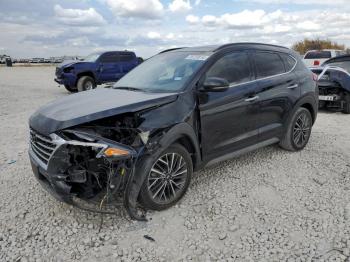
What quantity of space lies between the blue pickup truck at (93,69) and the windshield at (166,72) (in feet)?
30.3

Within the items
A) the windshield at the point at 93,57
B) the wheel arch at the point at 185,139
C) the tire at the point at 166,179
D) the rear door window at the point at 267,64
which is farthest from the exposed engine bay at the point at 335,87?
the windshield at the point at 93,57

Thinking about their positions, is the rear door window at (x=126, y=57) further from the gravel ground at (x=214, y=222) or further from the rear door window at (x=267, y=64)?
the rear door window at (x=267, y=64)

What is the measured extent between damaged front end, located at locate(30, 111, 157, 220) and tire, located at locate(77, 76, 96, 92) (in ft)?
34.8

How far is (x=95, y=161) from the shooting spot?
10.4 ft

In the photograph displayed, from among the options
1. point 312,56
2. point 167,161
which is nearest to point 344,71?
point 167,161

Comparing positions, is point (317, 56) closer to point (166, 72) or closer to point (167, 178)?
point (166, 72)

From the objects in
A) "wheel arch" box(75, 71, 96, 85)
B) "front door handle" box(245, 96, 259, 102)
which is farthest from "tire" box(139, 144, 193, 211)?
"wheel arch" box(75, 71, 96, 85)

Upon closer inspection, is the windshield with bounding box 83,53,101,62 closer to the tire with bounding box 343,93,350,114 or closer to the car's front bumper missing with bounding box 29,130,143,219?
the tire with bounding box 343,93,350,114

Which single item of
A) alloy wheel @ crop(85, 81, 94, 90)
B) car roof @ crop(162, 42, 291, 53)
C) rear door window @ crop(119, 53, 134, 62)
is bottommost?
alloy wheel @ crop(85, 81, 94, 90)

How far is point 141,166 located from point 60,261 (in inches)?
42.5

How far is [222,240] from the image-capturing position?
3131mm

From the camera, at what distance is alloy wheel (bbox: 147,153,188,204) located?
3471 mm

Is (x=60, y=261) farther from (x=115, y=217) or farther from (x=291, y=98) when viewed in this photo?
(x=291, y=98)

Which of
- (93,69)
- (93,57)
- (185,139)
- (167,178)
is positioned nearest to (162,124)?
(185,139)
